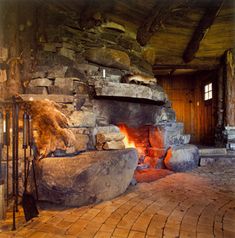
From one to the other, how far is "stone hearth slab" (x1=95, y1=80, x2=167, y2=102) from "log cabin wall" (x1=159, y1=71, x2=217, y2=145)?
406 cm

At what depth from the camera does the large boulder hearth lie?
2.25 m

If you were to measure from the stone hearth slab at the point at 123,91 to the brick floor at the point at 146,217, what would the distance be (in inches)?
56.4

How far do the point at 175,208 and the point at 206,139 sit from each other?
5315 millimetres

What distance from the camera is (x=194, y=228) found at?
1.85 meters

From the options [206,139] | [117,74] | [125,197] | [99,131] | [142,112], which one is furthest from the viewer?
[206,139]

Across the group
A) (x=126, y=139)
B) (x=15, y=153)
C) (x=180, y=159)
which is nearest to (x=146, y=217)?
(x=15, y=153)

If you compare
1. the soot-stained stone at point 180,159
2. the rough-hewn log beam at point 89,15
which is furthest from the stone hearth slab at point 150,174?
the rough-hewn log beam at point 89,15

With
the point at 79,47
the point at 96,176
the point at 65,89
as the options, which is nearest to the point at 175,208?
the point at 96,176

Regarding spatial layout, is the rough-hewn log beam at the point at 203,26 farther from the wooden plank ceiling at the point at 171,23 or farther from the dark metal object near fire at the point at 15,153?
the dark metal object near fire at the point at 15,153

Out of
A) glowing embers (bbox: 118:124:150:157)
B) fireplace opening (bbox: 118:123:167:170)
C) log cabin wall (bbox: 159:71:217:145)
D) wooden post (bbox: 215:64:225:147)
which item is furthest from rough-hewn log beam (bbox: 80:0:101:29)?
log cabin wall (bbox: 159:71:217:145)

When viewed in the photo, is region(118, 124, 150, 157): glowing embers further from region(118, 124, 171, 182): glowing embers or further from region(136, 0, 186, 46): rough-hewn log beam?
region(136, 0, 186, 46): rough-hewn log beam

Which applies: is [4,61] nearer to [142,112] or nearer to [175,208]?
[142,112]

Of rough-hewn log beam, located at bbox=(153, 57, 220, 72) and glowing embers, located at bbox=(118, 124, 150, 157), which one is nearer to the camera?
glowing embers, located at bbox=(118, 124, 150, 157)

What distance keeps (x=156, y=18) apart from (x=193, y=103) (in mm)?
4953
